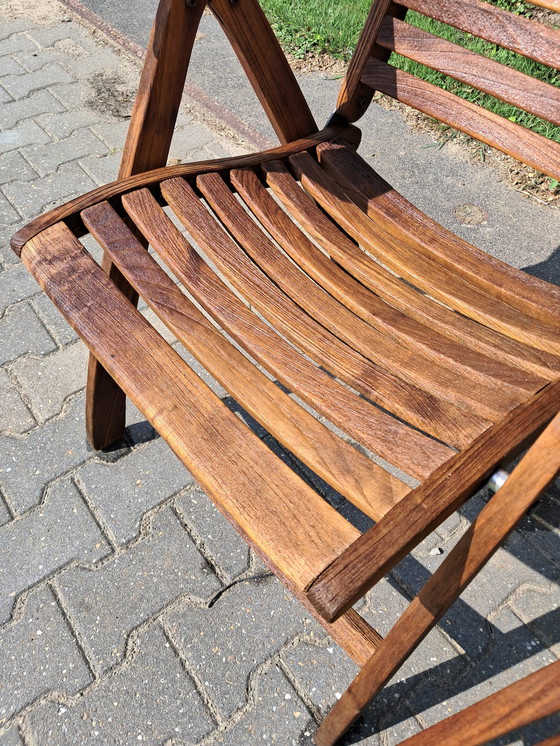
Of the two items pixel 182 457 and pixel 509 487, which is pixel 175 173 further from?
pixel 509 487

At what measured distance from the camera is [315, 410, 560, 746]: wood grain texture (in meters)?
0.85

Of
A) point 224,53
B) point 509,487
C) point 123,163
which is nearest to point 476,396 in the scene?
point 509,487

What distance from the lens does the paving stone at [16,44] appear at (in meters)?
3.24

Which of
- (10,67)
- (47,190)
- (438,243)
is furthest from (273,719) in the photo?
(10,67)

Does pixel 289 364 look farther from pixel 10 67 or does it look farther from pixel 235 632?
pixel 10 67

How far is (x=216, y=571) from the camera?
1.52 meters

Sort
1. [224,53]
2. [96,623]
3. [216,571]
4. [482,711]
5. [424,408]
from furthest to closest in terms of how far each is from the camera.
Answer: [224,53] → [216,571] → [96,623] → [424,408] → [482,711]

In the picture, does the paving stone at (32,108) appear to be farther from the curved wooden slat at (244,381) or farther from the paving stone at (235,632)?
the paving stone at (235,632)

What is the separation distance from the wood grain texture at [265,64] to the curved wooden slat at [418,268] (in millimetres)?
112

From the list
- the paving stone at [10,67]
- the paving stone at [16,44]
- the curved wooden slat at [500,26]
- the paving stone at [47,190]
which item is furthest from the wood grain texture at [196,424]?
the paving stone at [16,44]

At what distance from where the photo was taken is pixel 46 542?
60.7 inches

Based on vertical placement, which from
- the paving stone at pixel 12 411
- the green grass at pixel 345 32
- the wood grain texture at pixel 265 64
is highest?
the wood grain texture at pixel 265 64

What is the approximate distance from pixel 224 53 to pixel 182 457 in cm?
288

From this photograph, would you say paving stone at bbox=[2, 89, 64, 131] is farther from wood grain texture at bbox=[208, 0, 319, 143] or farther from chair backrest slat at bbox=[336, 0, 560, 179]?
chair backrest slat at bbox=[336, 0, 560, 179]
